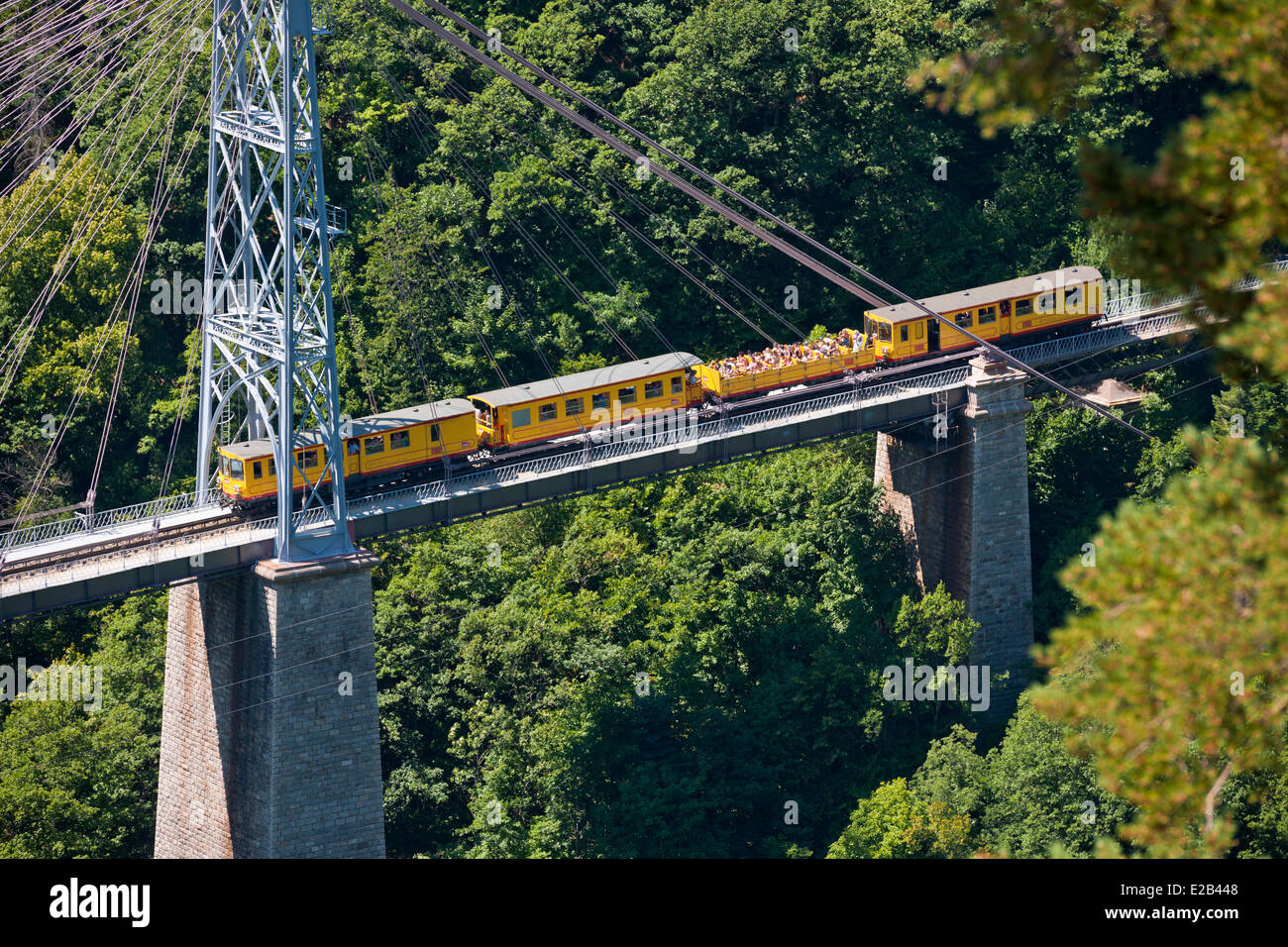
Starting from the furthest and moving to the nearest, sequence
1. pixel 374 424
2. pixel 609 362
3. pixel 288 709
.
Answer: pixel 609 362 < pixel 374 424 < pixel 288 709

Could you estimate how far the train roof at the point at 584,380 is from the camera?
157ft

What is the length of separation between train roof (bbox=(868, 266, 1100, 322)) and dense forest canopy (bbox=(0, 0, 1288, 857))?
15.0 ft

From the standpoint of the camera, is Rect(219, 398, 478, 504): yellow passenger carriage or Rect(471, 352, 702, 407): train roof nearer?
Rect(219, 398, 478, 504): yellow passenger carriage

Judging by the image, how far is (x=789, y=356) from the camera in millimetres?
52625

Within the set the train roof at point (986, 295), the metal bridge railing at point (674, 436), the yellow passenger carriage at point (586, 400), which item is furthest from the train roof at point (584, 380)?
the train roof at point (986, 295)

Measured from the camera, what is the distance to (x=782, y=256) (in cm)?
6372

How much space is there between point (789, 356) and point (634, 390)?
573 centimetres

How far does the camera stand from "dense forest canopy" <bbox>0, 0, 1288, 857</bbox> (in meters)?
48.8

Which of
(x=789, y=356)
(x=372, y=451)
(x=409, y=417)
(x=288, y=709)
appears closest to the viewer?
(x=288, y=709)

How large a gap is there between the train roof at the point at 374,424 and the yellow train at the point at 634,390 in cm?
4

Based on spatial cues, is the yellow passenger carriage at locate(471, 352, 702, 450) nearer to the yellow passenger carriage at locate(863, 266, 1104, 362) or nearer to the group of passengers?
the group of passengers

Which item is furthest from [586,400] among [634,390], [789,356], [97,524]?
[97,524]

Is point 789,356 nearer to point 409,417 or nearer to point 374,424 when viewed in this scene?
point 409,417

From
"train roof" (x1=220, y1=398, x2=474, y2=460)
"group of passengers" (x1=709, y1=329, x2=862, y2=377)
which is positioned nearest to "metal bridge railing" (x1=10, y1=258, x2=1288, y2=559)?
"group of passengers" (x1=709, y1=329, x2=862, y2=377)
